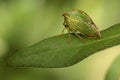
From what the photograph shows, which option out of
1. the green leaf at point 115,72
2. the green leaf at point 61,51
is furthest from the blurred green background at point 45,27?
the green leaf at point 61,51

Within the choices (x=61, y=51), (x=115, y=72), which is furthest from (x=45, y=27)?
(x=61, y=51)

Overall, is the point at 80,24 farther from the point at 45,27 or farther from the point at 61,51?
the point at 45,27

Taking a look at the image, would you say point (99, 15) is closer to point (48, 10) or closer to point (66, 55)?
point (48, 10)

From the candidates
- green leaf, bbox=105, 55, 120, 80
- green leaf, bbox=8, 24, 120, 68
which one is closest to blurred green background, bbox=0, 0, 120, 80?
green leaf, bbox=105, 55, 120, 80

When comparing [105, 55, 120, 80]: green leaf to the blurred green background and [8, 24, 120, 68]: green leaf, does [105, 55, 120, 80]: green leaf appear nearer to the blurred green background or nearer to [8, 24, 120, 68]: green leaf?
[8, 24, 120, 68]: green leaf

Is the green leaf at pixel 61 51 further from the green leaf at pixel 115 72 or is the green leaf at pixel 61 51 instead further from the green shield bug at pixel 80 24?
the green leaf at pixel 115 72

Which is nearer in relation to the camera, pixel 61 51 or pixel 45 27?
pixel 61 51
